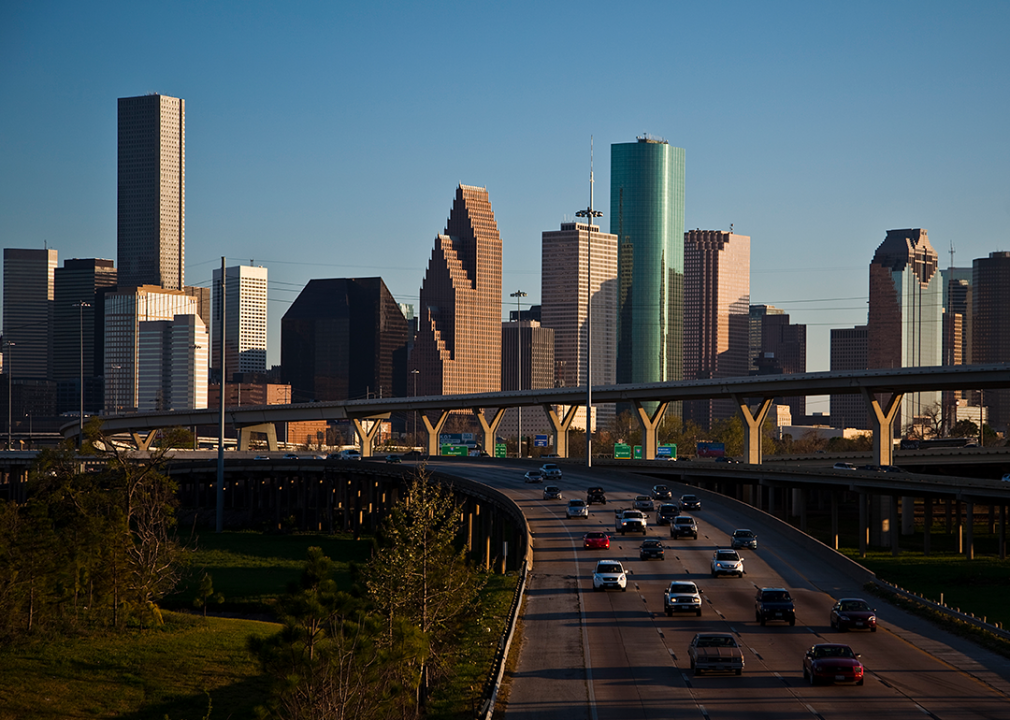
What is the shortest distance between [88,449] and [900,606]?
4453cm

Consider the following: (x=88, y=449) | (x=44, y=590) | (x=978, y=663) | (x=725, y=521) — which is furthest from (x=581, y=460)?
(x=978, y=663)

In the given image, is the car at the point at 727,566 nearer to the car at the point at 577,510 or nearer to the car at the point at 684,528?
the car at the point at 684,528

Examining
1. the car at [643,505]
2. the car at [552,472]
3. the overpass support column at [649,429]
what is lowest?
the car at [643,505]

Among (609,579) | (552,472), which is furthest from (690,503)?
(609,579)

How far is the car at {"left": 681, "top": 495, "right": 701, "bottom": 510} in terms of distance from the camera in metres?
88.9

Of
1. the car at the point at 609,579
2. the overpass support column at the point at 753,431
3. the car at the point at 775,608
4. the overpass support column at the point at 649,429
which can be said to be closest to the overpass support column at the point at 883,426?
the overpass support column at the point at 753,431

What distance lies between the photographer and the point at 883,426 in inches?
4985

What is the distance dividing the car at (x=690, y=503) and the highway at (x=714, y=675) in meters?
20.8

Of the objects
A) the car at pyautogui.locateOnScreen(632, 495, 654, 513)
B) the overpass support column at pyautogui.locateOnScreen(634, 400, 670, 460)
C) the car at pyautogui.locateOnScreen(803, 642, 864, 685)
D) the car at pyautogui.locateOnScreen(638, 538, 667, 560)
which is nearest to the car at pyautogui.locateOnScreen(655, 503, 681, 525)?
the car at pyautogui.locateOnScreen(632, 495, 654, 513)

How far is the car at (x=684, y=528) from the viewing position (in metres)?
73.8

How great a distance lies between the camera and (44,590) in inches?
2256

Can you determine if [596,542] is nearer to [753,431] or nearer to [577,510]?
[577,510]

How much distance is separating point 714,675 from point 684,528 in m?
37.5

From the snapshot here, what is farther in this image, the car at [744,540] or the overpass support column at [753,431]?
the overpass support column at [753,431]
